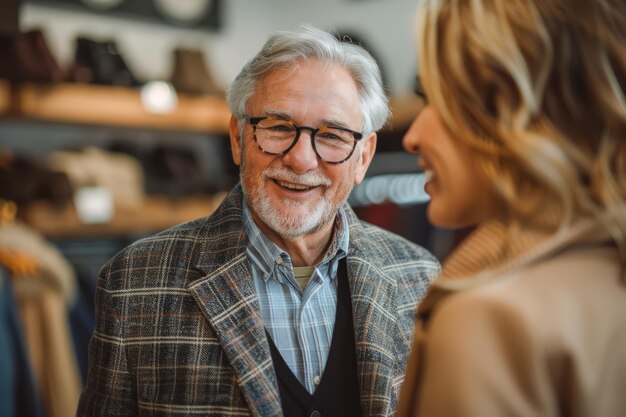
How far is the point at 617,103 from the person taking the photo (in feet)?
2.67

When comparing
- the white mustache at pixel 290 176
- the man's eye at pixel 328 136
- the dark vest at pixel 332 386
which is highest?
the man's eye at pixel 328 136

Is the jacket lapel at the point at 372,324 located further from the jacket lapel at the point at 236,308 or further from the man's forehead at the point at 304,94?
the man's forehead at the point at 304,94

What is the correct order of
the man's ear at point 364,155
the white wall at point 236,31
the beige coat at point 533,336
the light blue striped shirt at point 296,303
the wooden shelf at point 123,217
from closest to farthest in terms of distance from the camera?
the beige coat at point 533,336 → the light blue striped shirt at point 296,303 → the man's ear at point 364,155 → the wooden shelf at point 123,217 → the white wall at point 236,31

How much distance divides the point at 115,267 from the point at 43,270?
1753 millimetres

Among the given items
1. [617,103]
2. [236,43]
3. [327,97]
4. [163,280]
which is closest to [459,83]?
[617,103]

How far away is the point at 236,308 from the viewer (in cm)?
150

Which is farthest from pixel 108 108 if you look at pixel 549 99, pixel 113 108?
pixel 549 99

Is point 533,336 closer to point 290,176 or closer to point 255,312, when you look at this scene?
point 255,312

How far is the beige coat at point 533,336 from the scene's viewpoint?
2.54 ft

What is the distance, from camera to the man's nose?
159 cm

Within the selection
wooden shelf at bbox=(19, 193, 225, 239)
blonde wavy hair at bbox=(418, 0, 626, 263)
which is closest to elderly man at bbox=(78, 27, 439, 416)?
blonde wavy hair at bbox=(418, 0, 626, 263)

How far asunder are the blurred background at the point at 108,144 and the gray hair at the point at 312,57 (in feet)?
4.13

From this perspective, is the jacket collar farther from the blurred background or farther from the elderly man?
the blurred background

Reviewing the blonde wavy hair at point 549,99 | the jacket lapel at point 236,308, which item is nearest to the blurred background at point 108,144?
the jacket lapel at point 236,308
